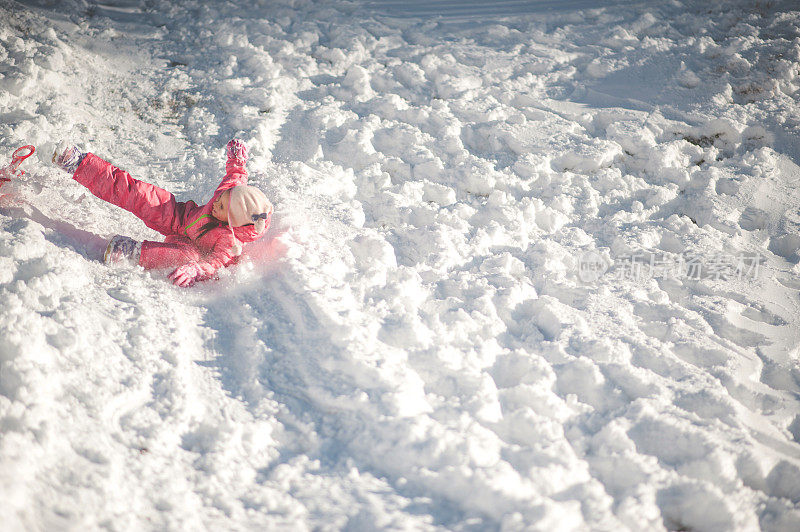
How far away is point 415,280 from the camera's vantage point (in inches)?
74.8

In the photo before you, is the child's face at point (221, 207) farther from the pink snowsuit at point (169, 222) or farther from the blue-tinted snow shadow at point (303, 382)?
the blue-tinted snow shadow at point (303, 382)

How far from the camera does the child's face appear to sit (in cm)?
190

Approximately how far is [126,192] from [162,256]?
12.4 inches

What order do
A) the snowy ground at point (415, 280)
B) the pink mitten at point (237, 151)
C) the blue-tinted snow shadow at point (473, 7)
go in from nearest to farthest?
1. the snowy ground at point (415, 280)
2. the pink mitten at point (237, 151)
3. the blue-tinted snow shadow at point (473, 7)

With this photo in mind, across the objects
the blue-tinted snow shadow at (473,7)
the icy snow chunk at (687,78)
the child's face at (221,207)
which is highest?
the blue-tinted snow shadow at (473,7)

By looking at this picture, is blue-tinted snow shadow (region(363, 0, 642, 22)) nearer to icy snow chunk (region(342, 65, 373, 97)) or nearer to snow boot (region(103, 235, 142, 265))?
icy snow chunk (region(342, 65, 373, 97))

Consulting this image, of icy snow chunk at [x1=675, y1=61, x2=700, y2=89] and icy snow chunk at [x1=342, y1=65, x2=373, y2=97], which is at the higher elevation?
icy snow chunk at [x1=675, y1=61, x2=700, y2=89]

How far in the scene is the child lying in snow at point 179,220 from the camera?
72.2 inches

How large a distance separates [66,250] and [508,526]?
1.76 metres

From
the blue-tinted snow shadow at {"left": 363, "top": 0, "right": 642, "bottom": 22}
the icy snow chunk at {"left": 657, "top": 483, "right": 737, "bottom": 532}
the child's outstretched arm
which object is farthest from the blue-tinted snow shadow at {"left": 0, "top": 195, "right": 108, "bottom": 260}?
the blue-tinted snow shadow at {"left": 363, "top": 0, "right": 642, "bottom": 22}

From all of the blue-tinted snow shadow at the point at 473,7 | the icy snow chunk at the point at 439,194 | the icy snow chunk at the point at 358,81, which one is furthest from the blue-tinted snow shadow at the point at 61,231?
the blue-tinted snow shadow at the point at 473,7

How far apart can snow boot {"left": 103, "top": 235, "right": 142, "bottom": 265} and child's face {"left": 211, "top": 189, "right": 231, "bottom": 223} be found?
1.01 ft

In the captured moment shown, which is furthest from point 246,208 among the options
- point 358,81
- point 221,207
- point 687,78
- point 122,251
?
point 687,78

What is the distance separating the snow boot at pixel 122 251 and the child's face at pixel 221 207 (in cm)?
31
